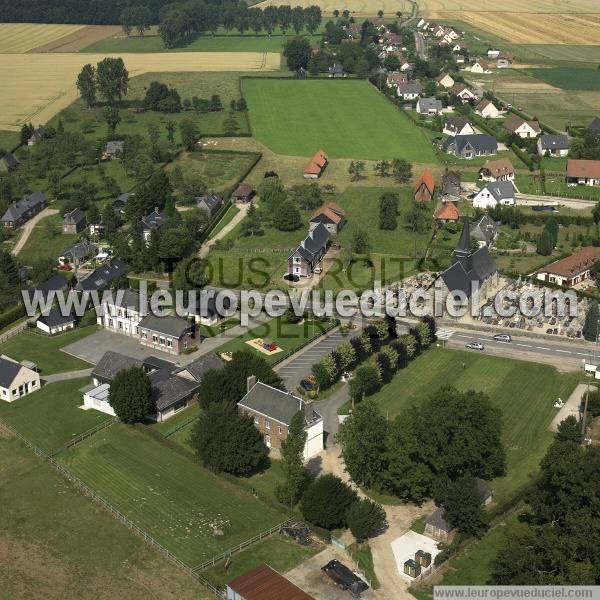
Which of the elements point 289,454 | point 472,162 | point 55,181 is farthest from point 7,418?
point 472,162

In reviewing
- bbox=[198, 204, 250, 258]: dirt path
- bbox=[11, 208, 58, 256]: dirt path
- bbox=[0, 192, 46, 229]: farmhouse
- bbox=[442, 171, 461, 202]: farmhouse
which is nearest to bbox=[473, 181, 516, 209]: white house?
bbox=[442, 171, 461, 202]: farmhouse

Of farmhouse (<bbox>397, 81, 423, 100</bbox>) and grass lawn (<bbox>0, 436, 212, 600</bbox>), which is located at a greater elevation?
farmhouse (<bbox>397, 81, 423, 100</bbox>)

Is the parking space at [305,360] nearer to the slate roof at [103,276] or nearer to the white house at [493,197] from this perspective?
the slate roof at [103,276]

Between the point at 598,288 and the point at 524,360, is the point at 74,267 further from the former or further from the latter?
the point at 598,288

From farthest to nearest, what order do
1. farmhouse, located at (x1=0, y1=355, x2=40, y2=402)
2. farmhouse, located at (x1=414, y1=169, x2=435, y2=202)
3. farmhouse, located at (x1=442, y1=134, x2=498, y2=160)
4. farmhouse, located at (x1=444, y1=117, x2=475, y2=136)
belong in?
farmhouse, located at (x1=444, y1=117, x2=475, y2=136) < farmhouse, located at (x1=442, y1=134, x2=498, y2=160) < farmhouse, located at (x1=414, y1=169, x2=435, y2=202) < farmhouse, located at (x1=0, y1=355, x2=40, y2=402)

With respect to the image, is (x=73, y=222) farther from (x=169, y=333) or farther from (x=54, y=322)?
(x=169, y=333)

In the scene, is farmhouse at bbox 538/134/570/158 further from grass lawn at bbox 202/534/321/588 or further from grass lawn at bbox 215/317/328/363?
grass lawn at bbox 202/534/321/588
